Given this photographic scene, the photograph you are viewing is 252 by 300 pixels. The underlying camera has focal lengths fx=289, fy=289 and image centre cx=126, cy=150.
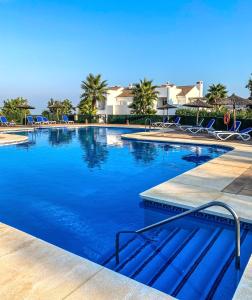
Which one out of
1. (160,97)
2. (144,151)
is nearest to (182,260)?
(144,151)

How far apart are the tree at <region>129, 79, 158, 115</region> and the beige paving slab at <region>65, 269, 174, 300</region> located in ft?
102

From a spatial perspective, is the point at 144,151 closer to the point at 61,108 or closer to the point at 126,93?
the point at 61,108

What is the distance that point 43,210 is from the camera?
628 cm

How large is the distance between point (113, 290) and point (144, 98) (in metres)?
31.6

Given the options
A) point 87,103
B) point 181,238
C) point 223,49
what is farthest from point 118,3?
point 181,238

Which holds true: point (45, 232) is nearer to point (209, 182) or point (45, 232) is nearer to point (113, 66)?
point (209, 182)

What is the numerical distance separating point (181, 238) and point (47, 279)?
251 cm

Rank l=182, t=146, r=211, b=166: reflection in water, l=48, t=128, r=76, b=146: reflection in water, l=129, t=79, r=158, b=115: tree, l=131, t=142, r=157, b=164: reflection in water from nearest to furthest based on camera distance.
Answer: l=182, t=146, r=211, b=166: reflection in water < l=131, t=142, r=157, b=164: reflection in water < l=48, t=128, r=76, b=146: reflection in water < l=129, t=79, r=158, b=115: tree

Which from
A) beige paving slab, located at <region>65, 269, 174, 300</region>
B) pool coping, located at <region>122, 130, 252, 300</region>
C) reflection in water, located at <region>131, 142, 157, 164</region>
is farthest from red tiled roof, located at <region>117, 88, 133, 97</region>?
beige paving slab, located at <region>65, 269, 174, 300</region>

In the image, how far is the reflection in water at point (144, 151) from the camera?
1197cm

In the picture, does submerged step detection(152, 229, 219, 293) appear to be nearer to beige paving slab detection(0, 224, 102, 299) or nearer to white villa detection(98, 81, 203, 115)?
beige paving slab detection(0, 224, 102, 299)

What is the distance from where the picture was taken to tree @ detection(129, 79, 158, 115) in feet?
110

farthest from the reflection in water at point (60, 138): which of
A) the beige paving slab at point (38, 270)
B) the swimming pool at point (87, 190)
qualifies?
the beige paving slab at point (38, 270)

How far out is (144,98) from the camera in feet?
110
